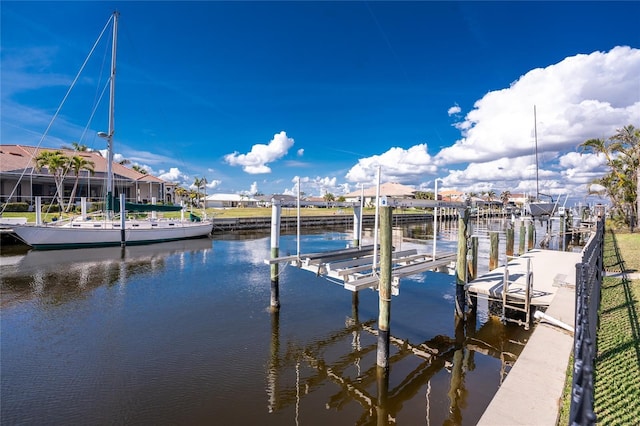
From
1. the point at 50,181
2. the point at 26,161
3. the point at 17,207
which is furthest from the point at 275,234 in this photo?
the point at 26,161

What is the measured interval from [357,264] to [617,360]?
652cm

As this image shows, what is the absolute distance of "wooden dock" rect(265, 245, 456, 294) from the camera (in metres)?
8.58

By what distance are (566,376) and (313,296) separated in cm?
913

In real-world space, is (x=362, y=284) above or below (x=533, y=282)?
above

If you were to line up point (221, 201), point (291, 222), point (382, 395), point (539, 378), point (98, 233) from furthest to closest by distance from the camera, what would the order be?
point (221, 201), point (291, 222), point (98, 233), point (382, 395), point (539, 378)

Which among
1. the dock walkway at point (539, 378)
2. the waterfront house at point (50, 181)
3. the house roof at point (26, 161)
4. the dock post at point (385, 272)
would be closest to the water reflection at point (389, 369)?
the dock post at point (385, 272)

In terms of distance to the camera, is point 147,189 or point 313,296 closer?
point 313,296

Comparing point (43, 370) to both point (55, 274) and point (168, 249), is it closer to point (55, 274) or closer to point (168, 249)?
point (55, 274)

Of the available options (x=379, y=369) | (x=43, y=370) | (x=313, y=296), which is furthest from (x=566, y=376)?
(x=43, y=370)

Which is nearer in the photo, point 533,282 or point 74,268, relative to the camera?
point 533,282

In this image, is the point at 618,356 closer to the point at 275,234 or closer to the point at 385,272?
the point at 385,272

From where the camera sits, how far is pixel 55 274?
17.0 metres

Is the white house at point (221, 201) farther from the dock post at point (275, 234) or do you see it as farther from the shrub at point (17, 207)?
Result: the dock post at point (275, 234)

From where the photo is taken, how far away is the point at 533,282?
11.1 meters
